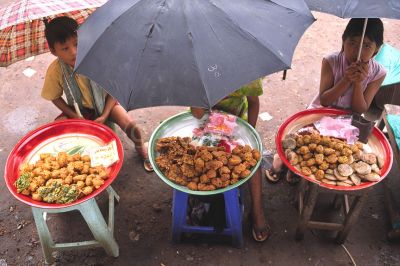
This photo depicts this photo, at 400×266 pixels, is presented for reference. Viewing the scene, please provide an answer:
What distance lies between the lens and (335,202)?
124 inches

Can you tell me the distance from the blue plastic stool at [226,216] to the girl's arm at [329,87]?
104 centimetres

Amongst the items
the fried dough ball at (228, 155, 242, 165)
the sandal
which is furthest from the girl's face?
the sandal

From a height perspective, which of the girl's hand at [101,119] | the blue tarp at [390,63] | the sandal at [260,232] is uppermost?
the blue tarp at [390,63]

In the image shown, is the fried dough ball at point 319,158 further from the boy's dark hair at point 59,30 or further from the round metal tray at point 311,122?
the boy's dark hair at point 59,30

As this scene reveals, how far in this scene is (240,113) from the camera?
2.93 m

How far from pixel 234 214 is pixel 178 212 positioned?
443 mm

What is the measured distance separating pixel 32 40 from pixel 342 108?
2720 mm

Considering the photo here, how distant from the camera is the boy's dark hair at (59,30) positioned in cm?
258

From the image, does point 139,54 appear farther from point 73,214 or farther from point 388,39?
point 388,39

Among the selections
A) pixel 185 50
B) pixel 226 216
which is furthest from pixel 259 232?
pixel 185 50

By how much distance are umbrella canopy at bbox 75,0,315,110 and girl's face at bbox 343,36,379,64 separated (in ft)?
2.73

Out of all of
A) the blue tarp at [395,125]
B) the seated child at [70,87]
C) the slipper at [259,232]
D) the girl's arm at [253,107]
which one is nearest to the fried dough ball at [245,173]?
the girl's arm at [253,107]

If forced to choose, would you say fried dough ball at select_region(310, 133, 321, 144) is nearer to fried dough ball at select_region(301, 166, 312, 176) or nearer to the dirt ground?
fried dough ball at select_region(301, 166, 312, 176)

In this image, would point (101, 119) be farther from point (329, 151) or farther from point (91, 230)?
point (329, 151)
